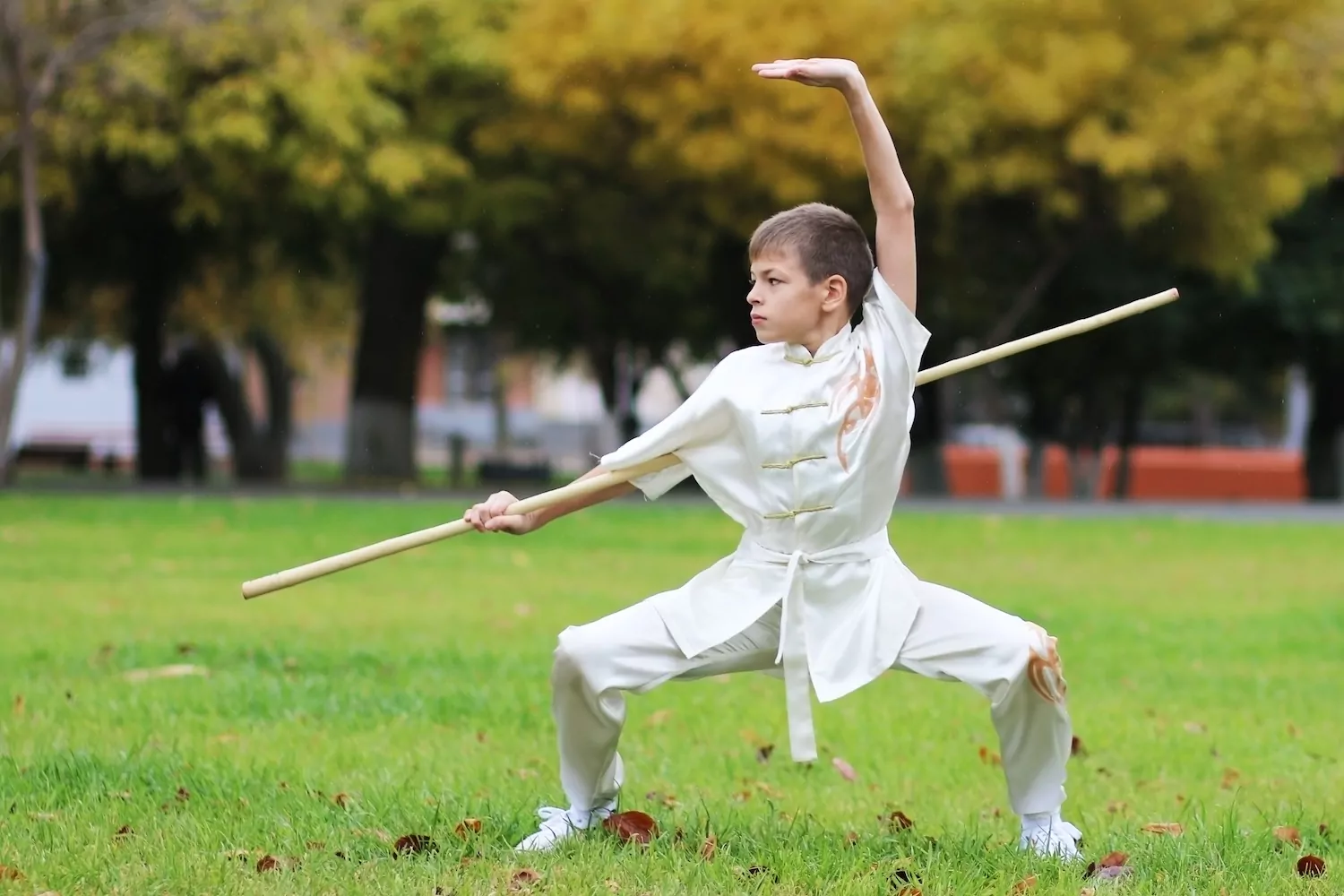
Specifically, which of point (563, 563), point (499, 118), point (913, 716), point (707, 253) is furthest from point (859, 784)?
point (707, 253)

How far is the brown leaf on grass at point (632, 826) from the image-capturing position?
14.5 ft

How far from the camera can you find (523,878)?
4.02 metres

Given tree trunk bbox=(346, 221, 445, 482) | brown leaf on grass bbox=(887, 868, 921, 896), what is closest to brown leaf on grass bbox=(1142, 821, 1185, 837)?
brown leaf on grass bbox=(887, 868, 921, 896)

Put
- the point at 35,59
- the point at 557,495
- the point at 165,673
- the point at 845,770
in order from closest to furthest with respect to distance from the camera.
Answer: the point at 557,495, the point at 845,770, the point at 165,673, the point at 35,59

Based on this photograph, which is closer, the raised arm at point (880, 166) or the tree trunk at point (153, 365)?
the raised arm at point (880, 166)

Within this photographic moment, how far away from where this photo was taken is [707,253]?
26.6 m

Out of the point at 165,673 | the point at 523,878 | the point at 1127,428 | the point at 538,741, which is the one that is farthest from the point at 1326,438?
the point at 523,878

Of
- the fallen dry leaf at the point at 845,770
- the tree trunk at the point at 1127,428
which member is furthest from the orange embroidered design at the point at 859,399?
the tree trunk at the point at 1127,428

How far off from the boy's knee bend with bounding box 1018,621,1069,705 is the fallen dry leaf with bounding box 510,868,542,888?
1.08 meters

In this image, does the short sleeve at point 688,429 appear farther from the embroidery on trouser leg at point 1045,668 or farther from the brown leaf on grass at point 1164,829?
the brown leaf on grass at point 1164,829

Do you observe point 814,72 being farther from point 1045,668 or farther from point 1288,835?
point 1288,835

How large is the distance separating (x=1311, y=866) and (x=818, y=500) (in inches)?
52.5

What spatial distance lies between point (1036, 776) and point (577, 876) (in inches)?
41.1

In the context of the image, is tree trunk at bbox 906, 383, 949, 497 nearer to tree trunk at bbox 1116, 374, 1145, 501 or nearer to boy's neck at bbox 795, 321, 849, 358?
tree trunk at bbox 1116, 374, 1145, 501
